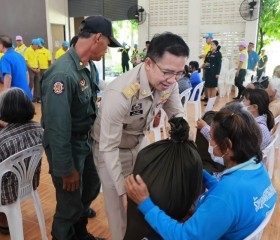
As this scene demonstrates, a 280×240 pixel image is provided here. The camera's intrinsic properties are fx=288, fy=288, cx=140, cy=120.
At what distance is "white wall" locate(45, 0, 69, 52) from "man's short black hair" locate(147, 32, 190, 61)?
976cm

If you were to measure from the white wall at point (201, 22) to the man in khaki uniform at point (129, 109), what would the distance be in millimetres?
7328

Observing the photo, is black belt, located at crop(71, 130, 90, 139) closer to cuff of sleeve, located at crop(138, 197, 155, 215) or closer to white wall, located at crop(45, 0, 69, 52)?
cuff of sleeve, located at crop(138, 197, 155, 215)

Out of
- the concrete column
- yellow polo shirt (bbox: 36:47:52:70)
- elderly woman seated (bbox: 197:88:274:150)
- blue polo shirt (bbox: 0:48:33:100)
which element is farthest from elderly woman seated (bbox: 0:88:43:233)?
the concrete column

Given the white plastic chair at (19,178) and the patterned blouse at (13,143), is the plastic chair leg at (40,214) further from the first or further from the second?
the patterned blouse at (13,143)

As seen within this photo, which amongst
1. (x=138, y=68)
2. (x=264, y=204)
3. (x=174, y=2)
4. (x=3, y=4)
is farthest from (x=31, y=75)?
(x=264, y=204)

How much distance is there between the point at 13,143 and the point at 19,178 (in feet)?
0.67

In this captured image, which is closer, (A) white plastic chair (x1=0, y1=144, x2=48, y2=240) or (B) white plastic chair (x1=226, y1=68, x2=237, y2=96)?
(A) white plastic chair (x1=0, y1=144, x2=48, y2=240)

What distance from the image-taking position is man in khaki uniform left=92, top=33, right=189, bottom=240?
3.65 feet

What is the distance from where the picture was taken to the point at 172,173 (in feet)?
3.19

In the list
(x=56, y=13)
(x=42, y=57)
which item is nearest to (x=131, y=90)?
(x=42, y=57)

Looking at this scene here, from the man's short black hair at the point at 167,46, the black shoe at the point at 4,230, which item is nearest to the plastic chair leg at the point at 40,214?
the black shoe at the point at 4,230

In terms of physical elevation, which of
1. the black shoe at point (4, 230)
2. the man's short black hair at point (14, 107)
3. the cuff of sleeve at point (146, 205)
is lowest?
the black shoe at point (4, 230)

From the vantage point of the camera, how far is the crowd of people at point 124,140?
3.09ft

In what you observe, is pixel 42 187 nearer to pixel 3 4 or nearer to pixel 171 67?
pixel 171 67
